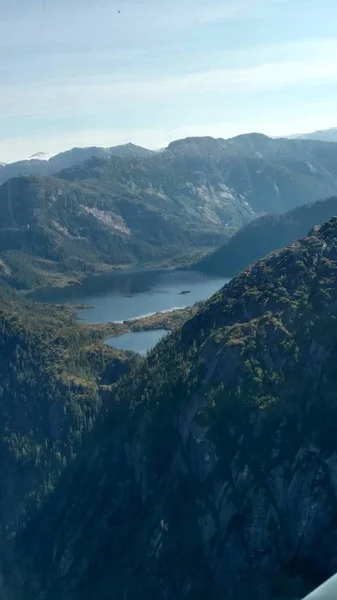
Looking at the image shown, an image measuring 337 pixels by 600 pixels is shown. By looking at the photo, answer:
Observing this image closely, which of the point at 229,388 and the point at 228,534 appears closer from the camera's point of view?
the point at 228,534

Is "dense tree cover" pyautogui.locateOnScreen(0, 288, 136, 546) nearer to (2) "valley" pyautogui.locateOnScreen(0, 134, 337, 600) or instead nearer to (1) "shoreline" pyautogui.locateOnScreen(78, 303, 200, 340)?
(2) "valley" pyautogui.locateOnScreen(0, 134, 337, 600)

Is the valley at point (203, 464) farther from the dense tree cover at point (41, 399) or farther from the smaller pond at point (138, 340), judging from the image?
the smaller pond at point (138, 340)

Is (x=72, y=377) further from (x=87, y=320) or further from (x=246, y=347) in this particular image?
(x=87, y=320)

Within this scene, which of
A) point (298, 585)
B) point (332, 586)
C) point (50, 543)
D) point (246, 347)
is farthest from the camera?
point (50, 543)

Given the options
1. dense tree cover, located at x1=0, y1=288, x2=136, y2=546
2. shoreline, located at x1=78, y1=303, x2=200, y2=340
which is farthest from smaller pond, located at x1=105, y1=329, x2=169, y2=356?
dense tree cover, located at x1=0, y1=288, x2=136, y2=546

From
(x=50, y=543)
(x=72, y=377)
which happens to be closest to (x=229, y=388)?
(x=50, y=543)

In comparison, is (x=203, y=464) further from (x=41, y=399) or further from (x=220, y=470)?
(x=41, y=399)

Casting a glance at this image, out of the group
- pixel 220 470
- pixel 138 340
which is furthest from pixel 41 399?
pixel 220 470
